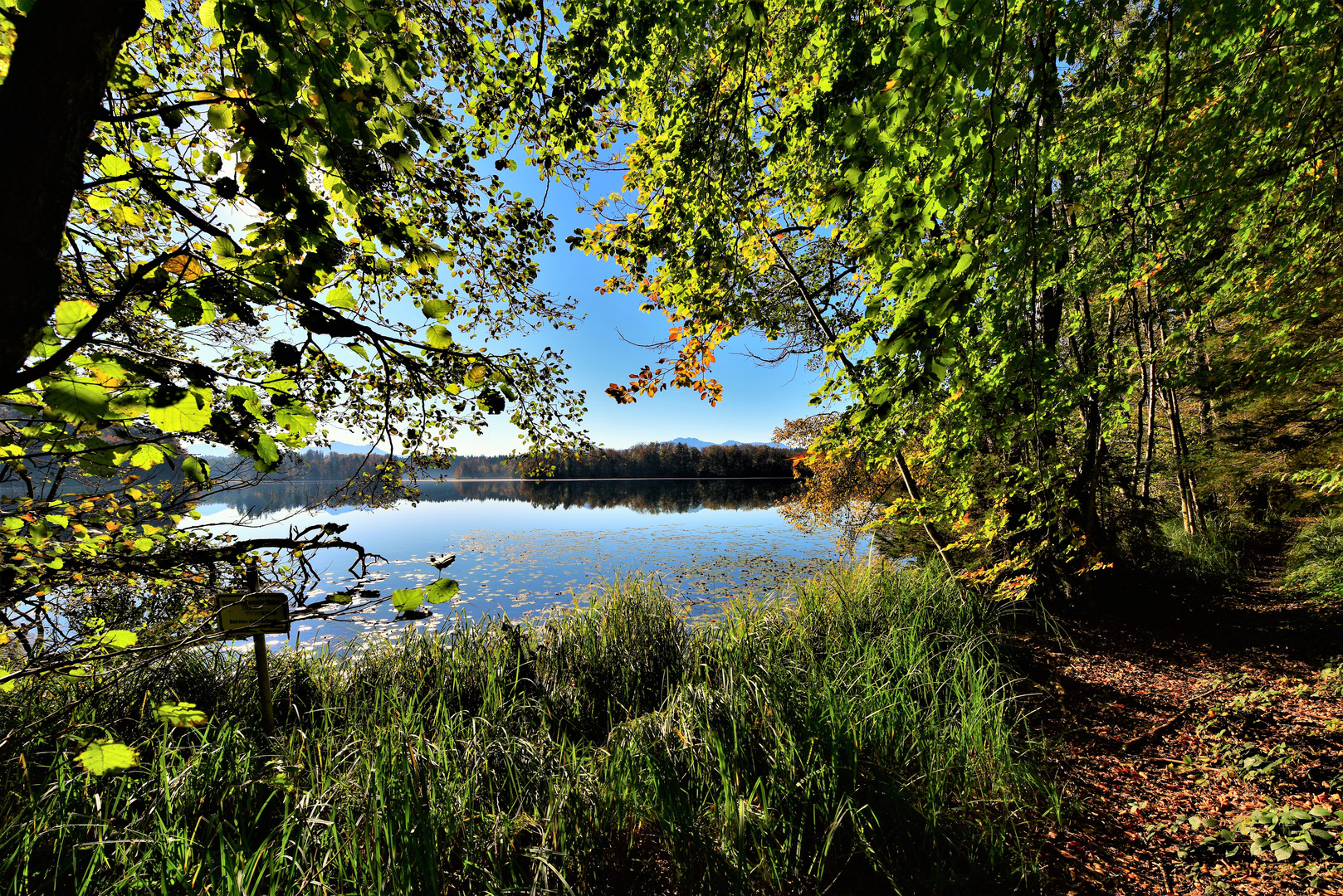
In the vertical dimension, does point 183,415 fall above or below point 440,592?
above

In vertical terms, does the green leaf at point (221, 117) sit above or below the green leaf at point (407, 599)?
above

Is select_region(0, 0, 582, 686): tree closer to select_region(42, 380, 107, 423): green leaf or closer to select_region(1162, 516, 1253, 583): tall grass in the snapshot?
select_region(42, 380, 107, 423): green leaf

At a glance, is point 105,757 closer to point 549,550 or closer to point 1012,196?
point 1012,196

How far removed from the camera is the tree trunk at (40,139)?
623 mm

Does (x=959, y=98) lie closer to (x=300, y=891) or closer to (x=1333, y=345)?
(x=300, y=891)

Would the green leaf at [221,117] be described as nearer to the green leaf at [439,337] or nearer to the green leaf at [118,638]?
the green leaf at [439,337]

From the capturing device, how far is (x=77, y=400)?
79cm

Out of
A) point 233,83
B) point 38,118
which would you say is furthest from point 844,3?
point 38,118

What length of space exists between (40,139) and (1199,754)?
17.6 feet

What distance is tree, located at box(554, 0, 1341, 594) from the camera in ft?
7.29

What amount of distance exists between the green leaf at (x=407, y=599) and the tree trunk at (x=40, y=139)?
65 cm

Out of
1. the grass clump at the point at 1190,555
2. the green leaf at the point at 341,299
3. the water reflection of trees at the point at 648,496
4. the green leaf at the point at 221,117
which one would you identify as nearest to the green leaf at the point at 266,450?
the green leaf at the point at 341,299

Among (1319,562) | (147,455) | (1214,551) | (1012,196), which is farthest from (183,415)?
(1214,551)

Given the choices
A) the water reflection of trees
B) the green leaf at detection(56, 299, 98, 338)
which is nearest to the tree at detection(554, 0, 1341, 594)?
the green leaf at detection(56, 299, 98, 338)
